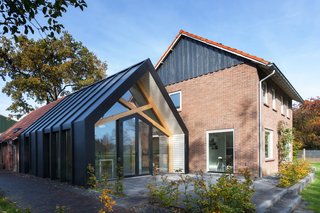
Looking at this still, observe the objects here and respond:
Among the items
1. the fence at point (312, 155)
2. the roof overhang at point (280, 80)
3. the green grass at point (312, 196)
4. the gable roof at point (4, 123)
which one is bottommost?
the fence at point (312, 155)

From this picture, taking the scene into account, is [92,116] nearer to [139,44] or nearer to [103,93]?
[103,93]

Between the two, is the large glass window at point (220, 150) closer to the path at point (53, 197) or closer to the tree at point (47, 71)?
the path at point (53, 197)

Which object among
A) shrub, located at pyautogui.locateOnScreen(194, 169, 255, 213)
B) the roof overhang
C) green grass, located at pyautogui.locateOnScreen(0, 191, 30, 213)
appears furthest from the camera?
the roof overhang

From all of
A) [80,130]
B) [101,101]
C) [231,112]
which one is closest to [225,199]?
[80,130]

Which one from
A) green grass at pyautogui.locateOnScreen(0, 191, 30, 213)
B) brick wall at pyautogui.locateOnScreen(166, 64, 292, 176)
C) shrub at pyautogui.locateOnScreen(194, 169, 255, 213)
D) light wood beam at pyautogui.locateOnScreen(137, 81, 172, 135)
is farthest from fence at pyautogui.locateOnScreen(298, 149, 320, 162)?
green grass at pyautogui.locateOnScreen(0, 191, 30, 213)

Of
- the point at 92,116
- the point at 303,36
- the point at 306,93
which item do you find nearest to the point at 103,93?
the point at 92,116

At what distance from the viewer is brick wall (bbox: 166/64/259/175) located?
41.4 feet

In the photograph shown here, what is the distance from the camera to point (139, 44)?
14359 mm

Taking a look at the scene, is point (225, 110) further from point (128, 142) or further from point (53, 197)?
point (53, 197)

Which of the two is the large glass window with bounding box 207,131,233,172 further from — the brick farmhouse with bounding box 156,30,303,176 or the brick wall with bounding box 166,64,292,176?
the brick wall with bounding box 166,64,292,176

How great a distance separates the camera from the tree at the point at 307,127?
33.9 metres

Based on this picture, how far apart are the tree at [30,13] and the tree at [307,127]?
34.0 meters

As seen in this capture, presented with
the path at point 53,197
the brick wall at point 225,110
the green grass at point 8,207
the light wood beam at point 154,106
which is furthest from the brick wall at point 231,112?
the green grass at point 8,207

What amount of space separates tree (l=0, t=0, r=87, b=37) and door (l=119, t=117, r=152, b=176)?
7.49 metres
